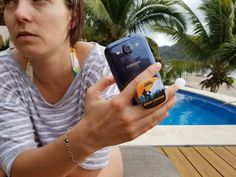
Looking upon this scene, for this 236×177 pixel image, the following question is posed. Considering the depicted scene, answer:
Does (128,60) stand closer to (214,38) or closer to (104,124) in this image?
(104,124)

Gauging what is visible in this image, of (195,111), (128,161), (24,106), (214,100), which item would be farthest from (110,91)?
(195,111)

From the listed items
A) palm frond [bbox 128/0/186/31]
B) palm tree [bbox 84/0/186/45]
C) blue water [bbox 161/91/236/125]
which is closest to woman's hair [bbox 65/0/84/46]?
blue water [bbox 161/91/236/125]

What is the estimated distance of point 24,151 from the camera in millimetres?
1354

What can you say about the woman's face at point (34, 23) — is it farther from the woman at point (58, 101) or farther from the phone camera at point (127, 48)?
the phone camera at point (127, 48)

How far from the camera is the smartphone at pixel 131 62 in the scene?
3.43 ft

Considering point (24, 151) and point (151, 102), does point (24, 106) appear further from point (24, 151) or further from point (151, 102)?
point (151, 102)

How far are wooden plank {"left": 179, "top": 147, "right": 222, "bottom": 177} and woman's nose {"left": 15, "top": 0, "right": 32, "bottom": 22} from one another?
2.53 meters

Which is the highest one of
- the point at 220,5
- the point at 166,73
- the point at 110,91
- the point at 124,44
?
the point at 124,44

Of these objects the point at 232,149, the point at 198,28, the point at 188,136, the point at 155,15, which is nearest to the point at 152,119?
the point at 232,149

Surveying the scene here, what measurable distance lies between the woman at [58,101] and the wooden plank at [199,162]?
1.85m

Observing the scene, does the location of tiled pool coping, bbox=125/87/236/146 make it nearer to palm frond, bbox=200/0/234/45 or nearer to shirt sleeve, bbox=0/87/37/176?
shirt sleeve, bbox=0/87/37/176

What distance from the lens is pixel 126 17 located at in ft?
54.0

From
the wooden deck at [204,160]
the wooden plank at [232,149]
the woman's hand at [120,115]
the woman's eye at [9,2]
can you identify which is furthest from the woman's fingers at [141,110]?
the wooden plank at [232,149]

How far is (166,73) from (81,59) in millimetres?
14662
